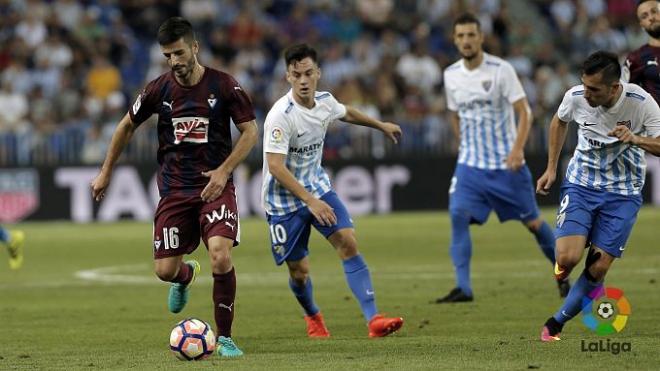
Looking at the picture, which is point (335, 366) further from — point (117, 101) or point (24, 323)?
point (117, 101)

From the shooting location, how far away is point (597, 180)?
10102mm

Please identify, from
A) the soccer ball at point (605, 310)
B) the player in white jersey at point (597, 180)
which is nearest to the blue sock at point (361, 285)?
the player in white jersey at point (597, 180)

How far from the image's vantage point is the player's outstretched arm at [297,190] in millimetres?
10250

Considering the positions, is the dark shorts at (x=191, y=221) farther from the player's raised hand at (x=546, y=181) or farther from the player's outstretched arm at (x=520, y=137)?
the player's outstretched arm at (x=520, y=137)

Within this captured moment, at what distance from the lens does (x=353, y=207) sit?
83.0 feet

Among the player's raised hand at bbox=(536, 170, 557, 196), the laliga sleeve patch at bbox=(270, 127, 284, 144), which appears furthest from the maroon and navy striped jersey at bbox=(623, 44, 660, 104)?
the laliga sleeve patch at bbox=(270, 127, 284, 144)

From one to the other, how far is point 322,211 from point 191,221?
0.97 meters

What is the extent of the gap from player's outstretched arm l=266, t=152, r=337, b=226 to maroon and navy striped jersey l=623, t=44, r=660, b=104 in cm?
305

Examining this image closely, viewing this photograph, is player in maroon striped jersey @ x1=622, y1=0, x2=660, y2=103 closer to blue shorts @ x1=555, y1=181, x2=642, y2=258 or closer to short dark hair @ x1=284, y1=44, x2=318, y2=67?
blue shorts @ x1=555, y1=181, x2=642, y2=258

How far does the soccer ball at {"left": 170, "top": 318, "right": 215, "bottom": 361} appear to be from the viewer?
932 cm

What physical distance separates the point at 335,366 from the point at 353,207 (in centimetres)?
1650

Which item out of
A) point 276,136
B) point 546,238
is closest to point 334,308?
point 546,238

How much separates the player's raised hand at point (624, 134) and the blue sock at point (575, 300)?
3.99 feet

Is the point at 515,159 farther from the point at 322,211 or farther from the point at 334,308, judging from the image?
the point at 322,211
